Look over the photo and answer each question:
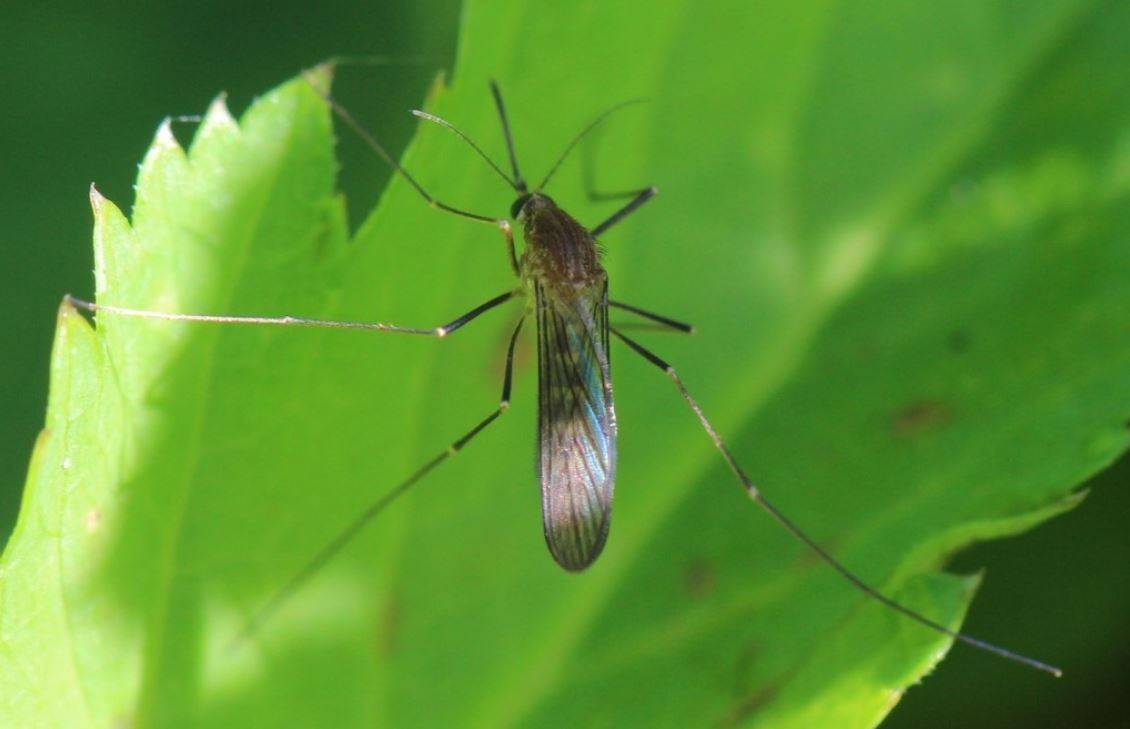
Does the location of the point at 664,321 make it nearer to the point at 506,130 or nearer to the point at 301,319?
the point at 506,130

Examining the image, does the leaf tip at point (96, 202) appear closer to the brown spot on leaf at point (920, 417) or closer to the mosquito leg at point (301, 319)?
the mosquito leg at point (301, 319)

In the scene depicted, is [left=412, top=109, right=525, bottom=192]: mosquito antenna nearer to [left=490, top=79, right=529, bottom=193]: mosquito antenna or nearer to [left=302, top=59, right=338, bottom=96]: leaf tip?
[left=490, top=79, right=529, bottom=193]: mosquito antenna

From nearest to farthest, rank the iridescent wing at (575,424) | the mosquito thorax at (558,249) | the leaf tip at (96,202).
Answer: the leaf tip at (96,202) → the iridescent wing at (575,424) → the mosquito thorax at (558,249)

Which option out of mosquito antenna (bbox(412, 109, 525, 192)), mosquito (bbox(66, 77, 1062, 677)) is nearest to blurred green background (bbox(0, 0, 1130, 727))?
mosquito (bbox(66, 77, 1062, 677))

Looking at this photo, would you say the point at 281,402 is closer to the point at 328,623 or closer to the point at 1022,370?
the point at 328,623

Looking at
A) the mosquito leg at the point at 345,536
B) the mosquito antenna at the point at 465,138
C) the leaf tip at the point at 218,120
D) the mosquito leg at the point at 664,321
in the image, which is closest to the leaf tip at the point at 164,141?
the leaf tip at the point at 218,120

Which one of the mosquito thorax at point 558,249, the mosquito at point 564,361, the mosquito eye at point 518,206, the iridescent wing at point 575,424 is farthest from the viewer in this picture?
the mosquito thorax at point 558,249

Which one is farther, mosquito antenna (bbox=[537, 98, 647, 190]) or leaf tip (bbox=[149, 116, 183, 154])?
mosquito antenna (bbox=[537, 98, 647, 190])
